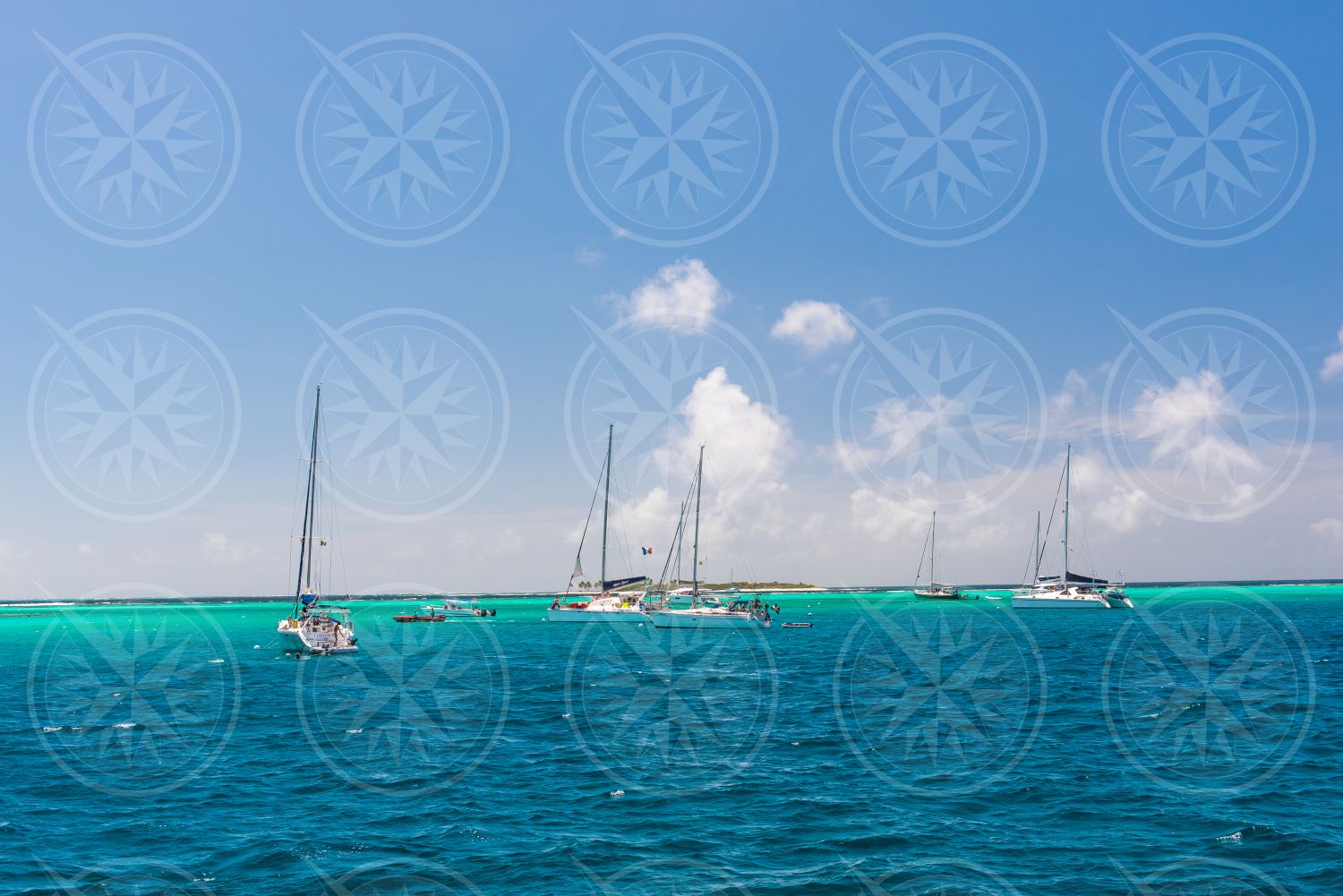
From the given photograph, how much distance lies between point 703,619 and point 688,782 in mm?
75563

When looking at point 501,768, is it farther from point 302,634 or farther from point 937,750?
point 302,634

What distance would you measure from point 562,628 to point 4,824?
102 metres

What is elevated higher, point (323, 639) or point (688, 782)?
point (688, 782)

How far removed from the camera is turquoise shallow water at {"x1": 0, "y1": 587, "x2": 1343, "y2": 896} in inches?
725

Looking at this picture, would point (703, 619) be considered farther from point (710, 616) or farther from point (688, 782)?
point (688, 782)

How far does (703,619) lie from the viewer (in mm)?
101000

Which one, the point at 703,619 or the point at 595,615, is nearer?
the point at 703,619

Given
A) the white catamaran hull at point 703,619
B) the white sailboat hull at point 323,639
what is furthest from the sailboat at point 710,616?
the white sailboat hull at point 323,639

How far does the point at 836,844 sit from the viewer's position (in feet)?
66.2

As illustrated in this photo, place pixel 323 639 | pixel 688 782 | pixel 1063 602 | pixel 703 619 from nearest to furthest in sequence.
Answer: pixel 688 782, pixel 323 639, pixel 703 619, pixel 1063 602

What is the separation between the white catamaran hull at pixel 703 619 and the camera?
3976 inches

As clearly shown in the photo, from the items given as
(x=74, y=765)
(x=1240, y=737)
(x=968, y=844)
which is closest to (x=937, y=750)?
(x=968, y=844)

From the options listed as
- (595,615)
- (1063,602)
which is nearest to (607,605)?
(595,615)

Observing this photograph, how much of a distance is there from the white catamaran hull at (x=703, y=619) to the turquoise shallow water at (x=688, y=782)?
4300 cm
